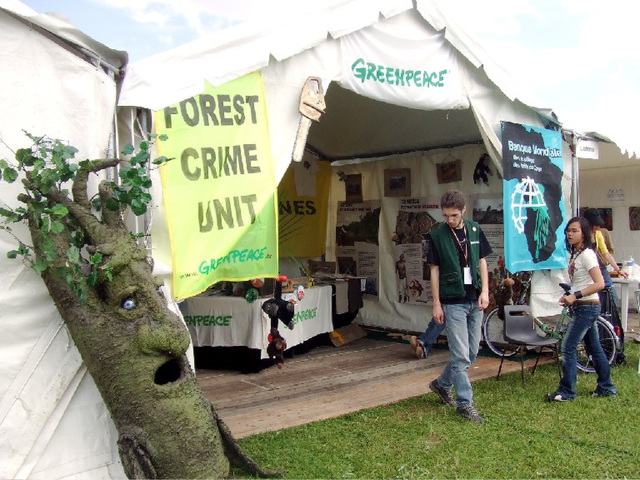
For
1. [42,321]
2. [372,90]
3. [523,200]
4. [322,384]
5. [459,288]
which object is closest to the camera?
[42,321]

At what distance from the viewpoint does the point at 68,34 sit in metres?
3.28

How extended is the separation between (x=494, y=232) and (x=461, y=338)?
9.89 feet

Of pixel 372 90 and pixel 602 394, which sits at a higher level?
pixel 372 90

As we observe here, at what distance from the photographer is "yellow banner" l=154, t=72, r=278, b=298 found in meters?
3.65

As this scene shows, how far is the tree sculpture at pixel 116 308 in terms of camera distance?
9.97 ft

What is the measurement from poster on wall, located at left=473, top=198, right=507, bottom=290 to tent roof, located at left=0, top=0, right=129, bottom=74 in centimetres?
499

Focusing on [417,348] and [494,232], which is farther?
[494,232]

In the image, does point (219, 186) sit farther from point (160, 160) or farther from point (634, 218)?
point (634, 218)

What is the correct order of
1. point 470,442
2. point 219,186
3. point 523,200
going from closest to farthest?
point 219,186, point 470,442, point 523,200

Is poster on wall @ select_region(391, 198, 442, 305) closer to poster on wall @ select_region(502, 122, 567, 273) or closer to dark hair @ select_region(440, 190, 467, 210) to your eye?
poster on wall @ select_region(502, 122, 567, 273)

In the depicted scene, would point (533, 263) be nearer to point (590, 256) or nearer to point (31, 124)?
point (590, 256)

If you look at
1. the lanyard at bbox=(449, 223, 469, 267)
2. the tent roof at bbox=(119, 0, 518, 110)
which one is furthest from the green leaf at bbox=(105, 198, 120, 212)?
the lanyard at bbox=(449, 223, 469, 267)

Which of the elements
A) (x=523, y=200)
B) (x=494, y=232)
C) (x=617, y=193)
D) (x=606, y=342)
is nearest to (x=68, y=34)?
(x=523, y=200)

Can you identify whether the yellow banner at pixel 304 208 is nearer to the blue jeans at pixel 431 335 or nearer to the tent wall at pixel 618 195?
the blue jeans at pixel 431 335
